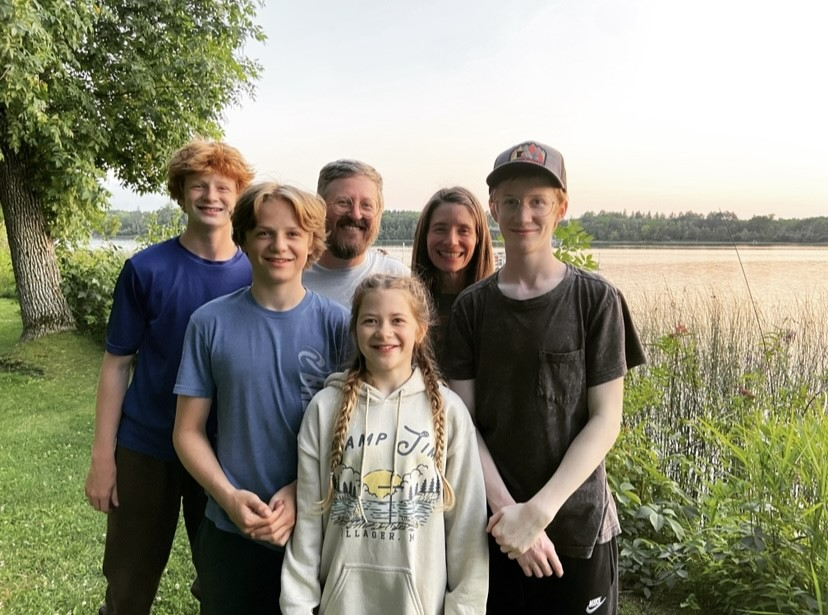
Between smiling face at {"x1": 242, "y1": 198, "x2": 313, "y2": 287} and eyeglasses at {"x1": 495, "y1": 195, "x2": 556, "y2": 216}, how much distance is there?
57 centimetres

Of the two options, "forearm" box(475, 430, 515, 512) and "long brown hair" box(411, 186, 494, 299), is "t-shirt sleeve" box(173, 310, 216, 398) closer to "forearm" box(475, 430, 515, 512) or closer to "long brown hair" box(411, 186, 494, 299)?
"forearm" box(475, 430, 515, 512)

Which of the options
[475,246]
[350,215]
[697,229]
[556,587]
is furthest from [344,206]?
[697,229]

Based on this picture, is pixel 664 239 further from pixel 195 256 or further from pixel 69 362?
pixel 69 362

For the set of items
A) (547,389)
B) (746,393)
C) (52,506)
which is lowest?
(52,506)

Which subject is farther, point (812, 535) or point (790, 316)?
point (790, 316)

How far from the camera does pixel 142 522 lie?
6.59 feet

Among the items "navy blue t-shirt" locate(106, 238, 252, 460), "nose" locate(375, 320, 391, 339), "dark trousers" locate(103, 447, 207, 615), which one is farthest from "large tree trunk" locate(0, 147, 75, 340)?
"nose" locate(375, 320, 391, 339)

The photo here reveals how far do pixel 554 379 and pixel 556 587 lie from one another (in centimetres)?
57

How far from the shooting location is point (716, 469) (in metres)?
3.90

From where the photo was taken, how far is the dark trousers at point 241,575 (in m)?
1.59

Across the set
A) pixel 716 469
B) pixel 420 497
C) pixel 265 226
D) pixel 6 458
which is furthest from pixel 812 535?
pixel 6 458

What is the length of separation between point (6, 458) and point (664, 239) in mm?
6210

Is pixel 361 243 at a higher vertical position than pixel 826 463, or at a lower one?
higher

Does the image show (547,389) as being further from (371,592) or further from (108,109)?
(108,109)
